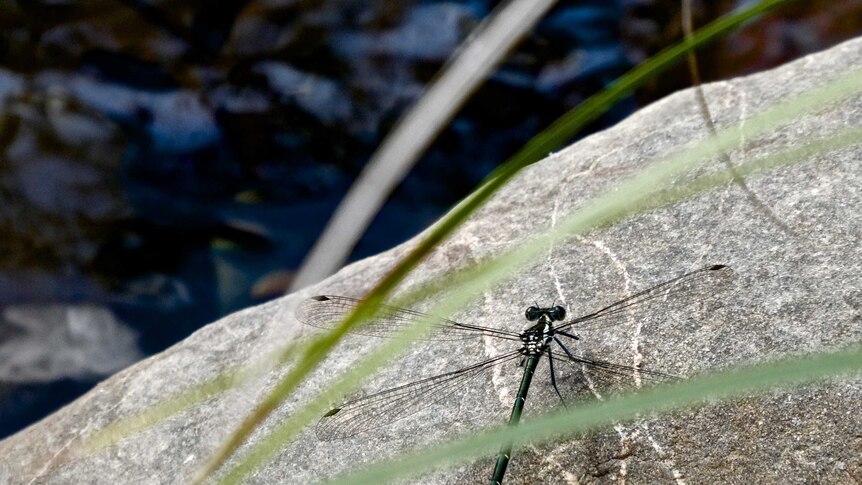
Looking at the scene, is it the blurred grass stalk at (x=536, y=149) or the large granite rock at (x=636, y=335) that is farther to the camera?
the large granite rock at (x=636, y=335)

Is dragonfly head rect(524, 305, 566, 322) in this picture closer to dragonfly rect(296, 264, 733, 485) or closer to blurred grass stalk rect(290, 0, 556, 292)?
dragonfly rect(296, 264, 733, 485)

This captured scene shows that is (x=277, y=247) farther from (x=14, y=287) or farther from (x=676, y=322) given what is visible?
(x=676, y=322)

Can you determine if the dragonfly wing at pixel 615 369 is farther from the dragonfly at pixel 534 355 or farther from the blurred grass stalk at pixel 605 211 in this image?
the blurred grass stalk at pixel 605 211

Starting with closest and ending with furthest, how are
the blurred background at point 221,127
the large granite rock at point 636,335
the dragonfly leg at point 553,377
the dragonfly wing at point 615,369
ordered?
the large granite rock at point 636,335
the dragonfly wing at point 615,369
the dragonfly leg at point 553,377
the blurred background at point 221,127

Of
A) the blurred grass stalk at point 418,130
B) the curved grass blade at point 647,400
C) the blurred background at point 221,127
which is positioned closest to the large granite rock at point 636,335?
the blurred grass stalk at point 418,130

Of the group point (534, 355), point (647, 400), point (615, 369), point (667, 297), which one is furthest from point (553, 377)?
point (647, 400)

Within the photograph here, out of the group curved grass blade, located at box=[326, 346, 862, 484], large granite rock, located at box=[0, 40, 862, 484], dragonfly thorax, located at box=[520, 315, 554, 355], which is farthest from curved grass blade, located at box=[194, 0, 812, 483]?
dragonfly thorax, located at box=[520, 315, 554, 355]

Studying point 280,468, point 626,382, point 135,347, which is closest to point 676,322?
point 626,382
